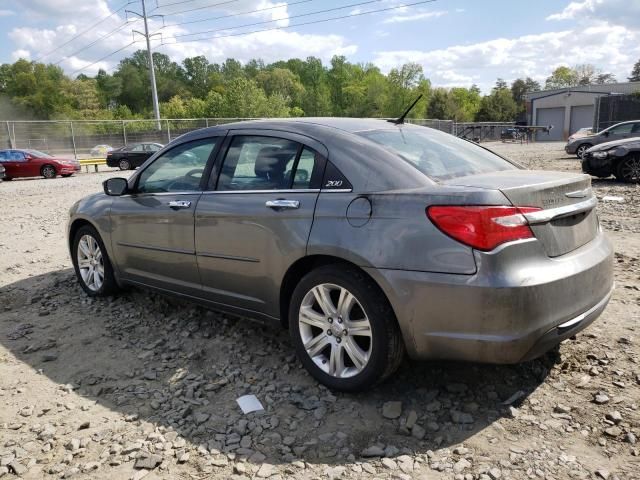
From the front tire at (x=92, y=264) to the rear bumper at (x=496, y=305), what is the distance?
10.1ft

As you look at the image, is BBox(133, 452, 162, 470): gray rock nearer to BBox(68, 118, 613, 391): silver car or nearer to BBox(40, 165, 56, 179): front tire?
BBox(68, 118, 613, 391): silver car

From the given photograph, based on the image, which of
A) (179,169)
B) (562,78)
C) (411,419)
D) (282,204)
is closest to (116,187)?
(179,169)

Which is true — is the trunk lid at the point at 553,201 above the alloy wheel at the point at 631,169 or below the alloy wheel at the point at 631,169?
above

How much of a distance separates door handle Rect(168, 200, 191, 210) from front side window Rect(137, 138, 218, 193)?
4.2 inches

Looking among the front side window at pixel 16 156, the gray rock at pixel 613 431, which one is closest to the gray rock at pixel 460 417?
the gray rock at pixel 613 431

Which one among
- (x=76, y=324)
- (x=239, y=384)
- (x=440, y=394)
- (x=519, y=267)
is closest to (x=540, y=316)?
(x=519, y=267)

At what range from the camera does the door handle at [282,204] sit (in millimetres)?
3348

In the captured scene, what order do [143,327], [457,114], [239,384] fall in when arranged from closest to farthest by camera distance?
[239,384]
[143,327]
[457,114]

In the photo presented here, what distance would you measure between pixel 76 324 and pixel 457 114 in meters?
92.8

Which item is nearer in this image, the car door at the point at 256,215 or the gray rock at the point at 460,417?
the gray rock at the point at 460,417

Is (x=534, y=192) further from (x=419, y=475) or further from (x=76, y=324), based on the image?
(x=76, y=324)

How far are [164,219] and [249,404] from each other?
1.69 metres

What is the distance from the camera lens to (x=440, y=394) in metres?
3.25

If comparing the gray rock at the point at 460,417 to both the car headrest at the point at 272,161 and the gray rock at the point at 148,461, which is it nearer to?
the gray rock at the point at 148,461
